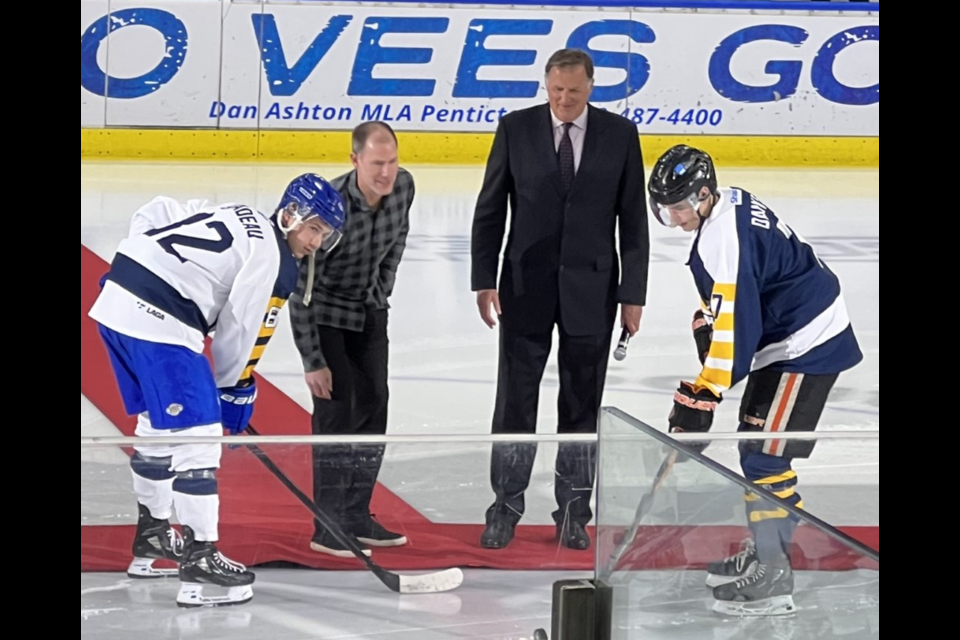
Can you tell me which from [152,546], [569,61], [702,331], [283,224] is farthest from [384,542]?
[569,61]

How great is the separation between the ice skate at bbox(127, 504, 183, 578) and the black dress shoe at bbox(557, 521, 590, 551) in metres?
0.80

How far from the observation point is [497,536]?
290 centimetres

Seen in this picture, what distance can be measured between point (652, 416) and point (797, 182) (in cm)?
426

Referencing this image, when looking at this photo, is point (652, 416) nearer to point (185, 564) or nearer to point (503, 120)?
point (503, 120)

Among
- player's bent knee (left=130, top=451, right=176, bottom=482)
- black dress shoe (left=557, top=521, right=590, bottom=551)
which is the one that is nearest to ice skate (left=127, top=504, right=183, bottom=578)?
player's bent knee (left=130, top=451, right=176, bottom=482)

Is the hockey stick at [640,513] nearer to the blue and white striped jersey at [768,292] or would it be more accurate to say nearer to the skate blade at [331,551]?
the skate blade at [331,551]

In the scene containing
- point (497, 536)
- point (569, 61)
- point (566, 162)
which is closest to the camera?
point (497, 536)

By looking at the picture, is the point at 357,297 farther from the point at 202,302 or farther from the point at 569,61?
the point at 569,61

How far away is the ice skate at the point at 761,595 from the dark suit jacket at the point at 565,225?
2.26 m

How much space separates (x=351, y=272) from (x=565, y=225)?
0.65 meters

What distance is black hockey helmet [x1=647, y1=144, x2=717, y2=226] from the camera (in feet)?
11.4

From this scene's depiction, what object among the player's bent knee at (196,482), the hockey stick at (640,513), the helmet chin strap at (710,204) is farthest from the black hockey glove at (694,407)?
the hockey stick at (640,513)

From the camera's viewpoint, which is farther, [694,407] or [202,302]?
[694,407]

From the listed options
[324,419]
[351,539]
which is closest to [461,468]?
[351,539]
